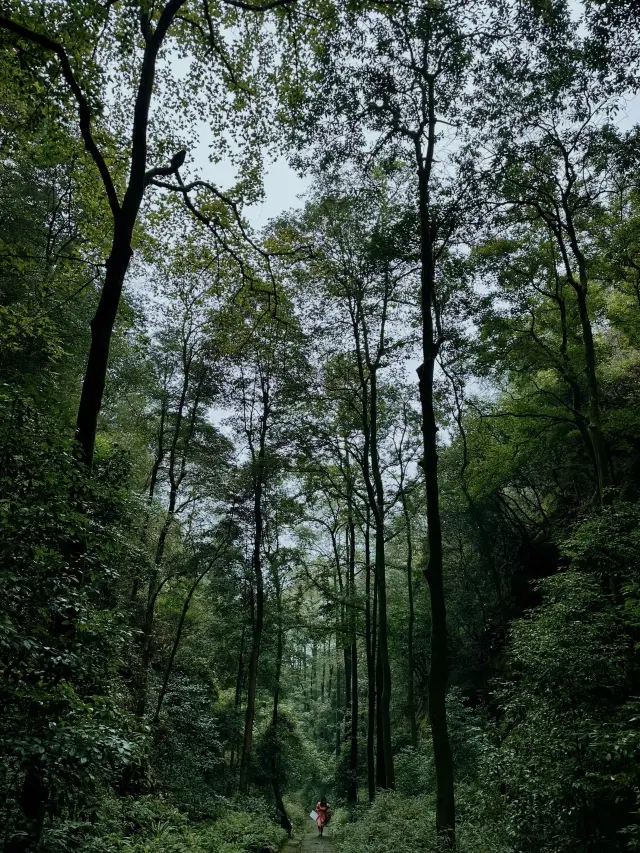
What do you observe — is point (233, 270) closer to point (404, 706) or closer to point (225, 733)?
point (225, 733)

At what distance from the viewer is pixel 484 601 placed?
2027 cm

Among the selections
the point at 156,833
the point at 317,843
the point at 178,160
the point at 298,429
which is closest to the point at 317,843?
the point at 317,843

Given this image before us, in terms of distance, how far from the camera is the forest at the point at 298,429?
448 centimetres

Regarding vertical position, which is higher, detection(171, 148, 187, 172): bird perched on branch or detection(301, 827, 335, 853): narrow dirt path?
detection(171, 148, 187, 172): bird perched on branch

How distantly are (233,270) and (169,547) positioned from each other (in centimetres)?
1086

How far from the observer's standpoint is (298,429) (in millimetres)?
16672

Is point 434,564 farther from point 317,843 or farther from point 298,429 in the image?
point 317,843

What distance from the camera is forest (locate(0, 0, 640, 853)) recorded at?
14.7ft

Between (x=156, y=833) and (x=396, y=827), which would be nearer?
(x=156, y=833)

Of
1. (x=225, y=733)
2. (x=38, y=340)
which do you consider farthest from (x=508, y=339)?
(x=225, y=733)

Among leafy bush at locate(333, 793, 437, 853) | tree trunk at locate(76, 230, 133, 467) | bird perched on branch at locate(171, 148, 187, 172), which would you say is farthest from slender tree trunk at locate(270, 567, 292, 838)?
bird perched on branch at locate(171, 148, 187, 172)

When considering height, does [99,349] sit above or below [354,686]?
above

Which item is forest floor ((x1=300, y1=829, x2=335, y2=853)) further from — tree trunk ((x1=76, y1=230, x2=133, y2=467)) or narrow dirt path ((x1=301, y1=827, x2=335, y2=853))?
tree trunk ((x1=76, y1=230, x2=133, y2=467))

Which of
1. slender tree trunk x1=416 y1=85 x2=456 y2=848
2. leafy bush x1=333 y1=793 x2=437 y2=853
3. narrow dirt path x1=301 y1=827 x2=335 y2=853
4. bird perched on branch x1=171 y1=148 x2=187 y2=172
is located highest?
bird perched on branch x1=171 y1=148 x2=187 y2=172
